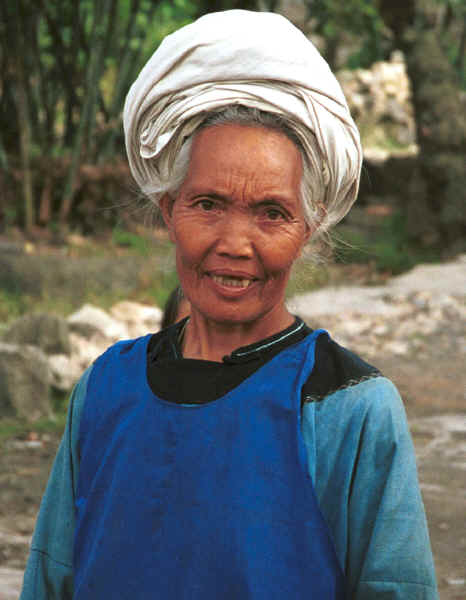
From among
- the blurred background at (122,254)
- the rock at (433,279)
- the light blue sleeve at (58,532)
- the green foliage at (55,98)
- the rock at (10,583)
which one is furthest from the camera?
the rock at (433,279)

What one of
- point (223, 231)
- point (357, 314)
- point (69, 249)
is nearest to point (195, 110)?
point (223, 231)

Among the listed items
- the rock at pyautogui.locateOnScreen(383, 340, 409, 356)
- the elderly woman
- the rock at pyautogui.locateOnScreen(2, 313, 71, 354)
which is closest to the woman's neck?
the elderly woman

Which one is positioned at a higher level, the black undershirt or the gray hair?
the gray hair

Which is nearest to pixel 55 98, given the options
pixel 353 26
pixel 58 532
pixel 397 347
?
pixel 397 347

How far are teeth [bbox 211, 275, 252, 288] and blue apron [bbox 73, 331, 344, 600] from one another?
0.13m

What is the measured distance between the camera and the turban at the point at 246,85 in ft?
5.08

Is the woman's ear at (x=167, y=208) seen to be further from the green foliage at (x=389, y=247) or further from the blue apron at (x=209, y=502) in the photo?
the green foliage at (x=389, y=247)

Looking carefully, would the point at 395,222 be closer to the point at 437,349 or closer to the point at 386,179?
the point at 386,179

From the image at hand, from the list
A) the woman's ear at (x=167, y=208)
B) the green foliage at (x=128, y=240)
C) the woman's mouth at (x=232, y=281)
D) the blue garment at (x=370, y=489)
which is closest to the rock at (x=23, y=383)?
the green foliage at (x=128, y=240)

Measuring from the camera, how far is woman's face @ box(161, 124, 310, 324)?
1.55 metres

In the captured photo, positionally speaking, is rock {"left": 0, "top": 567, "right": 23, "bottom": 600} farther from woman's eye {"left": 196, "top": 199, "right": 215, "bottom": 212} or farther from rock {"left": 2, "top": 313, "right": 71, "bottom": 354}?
rock {"left": 2, "top": 313, "right": 71, "bottom": 354}

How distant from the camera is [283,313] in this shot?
5.49 feet

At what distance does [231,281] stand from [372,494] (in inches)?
15.9

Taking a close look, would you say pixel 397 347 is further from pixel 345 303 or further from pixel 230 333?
pixel 230 333
